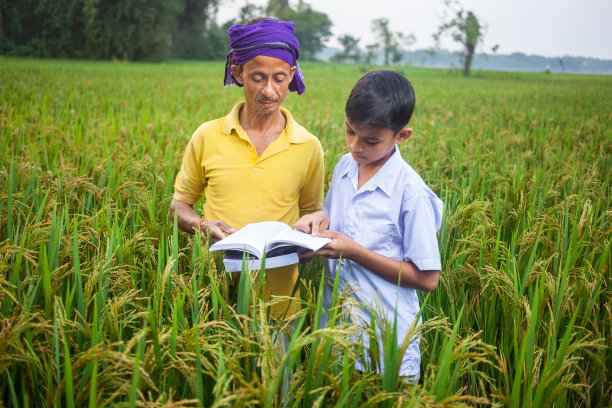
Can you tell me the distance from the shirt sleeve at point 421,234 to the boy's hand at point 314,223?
0.94 ft

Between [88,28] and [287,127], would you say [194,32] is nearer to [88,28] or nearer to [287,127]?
[88,28]

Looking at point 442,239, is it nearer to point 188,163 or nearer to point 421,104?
point 188,163

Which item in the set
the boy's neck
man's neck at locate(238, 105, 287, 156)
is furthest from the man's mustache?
the boy's neck

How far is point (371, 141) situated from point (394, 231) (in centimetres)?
30

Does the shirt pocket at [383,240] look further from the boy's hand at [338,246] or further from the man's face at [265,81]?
the man's face at [265,81]

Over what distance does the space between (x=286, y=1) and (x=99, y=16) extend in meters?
16.8

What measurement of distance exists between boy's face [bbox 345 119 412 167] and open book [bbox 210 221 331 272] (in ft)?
1.02

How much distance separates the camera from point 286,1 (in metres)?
38.9

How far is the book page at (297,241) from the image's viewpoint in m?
1.18

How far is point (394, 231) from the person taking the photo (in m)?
1.38

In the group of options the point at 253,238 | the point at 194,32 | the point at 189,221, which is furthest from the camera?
the point at 194,32

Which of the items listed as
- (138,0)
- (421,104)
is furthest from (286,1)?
(421,104)

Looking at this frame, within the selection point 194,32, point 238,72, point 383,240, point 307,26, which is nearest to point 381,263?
point 383,240

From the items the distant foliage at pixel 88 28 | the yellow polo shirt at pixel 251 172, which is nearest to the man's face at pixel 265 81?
the yellow polo shirt at pixel 251 172
